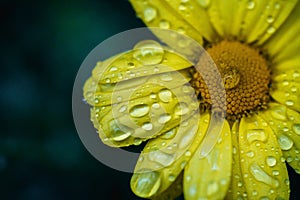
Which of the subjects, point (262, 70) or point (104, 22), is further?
point (104, 22)

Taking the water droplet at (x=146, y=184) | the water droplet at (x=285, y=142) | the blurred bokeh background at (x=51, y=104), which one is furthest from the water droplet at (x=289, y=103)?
the blurred bokeh background at (x=51, y=104)

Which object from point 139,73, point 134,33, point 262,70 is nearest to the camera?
point 139,73

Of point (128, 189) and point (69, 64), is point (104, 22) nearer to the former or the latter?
point (69, 64)

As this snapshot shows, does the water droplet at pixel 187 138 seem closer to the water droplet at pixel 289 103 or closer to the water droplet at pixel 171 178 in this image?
the water droplet at pixel 171 178

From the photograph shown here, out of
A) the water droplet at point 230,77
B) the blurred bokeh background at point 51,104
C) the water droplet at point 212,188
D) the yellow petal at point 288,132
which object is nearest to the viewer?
the water droplet at point 212,188

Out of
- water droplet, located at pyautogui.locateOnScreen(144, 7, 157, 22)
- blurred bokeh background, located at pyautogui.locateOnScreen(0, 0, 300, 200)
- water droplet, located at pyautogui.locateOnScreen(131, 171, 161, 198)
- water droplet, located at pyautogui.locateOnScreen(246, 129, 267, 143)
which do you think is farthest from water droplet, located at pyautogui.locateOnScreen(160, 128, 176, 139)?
blurred bokeh background, located at pyautogui.locateOnScreen(0, 0, 300, 200)

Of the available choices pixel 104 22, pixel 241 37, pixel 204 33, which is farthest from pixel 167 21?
pixel 104 22
